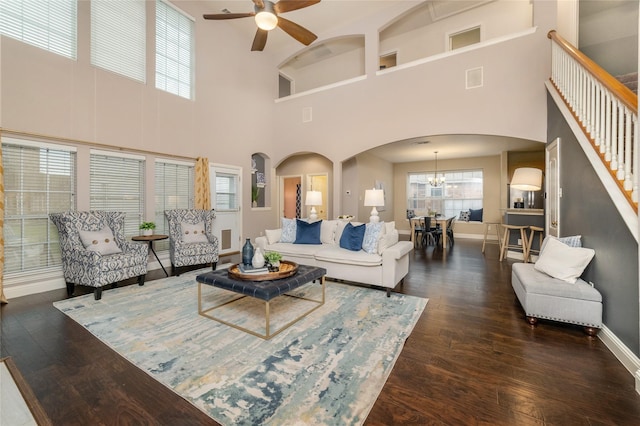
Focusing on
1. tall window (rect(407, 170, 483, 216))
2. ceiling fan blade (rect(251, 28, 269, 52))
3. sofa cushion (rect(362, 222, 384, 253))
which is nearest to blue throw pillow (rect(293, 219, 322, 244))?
sofa cushion (rect(362, 222, 384, 253))

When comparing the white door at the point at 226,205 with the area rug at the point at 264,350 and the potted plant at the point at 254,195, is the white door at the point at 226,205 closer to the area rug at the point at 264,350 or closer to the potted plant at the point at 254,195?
the potted plant at the point at 254,195

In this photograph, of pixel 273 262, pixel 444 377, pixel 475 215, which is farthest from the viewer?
pixel 475 215

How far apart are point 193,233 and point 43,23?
3.55 m

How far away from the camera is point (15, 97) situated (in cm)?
347

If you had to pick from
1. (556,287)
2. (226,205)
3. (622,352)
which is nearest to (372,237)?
(556,287)

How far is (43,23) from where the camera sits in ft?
12.3

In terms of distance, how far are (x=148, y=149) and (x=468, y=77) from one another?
589cm

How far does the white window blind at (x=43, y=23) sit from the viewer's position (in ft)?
11.5

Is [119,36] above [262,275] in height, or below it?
above

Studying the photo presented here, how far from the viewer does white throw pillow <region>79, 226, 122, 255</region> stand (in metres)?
3.60

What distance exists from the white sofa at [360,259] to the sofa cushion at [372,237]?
0.05 metres

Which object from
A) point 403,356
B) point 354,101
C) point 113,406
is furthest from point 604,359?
point 354,101

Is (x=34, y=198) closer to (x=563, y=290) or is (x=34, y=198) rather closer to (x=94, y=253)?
(x=94, y=253)

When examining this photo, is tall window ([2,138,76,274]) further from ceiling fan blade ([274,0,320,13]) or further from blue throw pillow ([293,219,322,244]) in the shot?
ceiling fan blade ([274,0,320,13])
